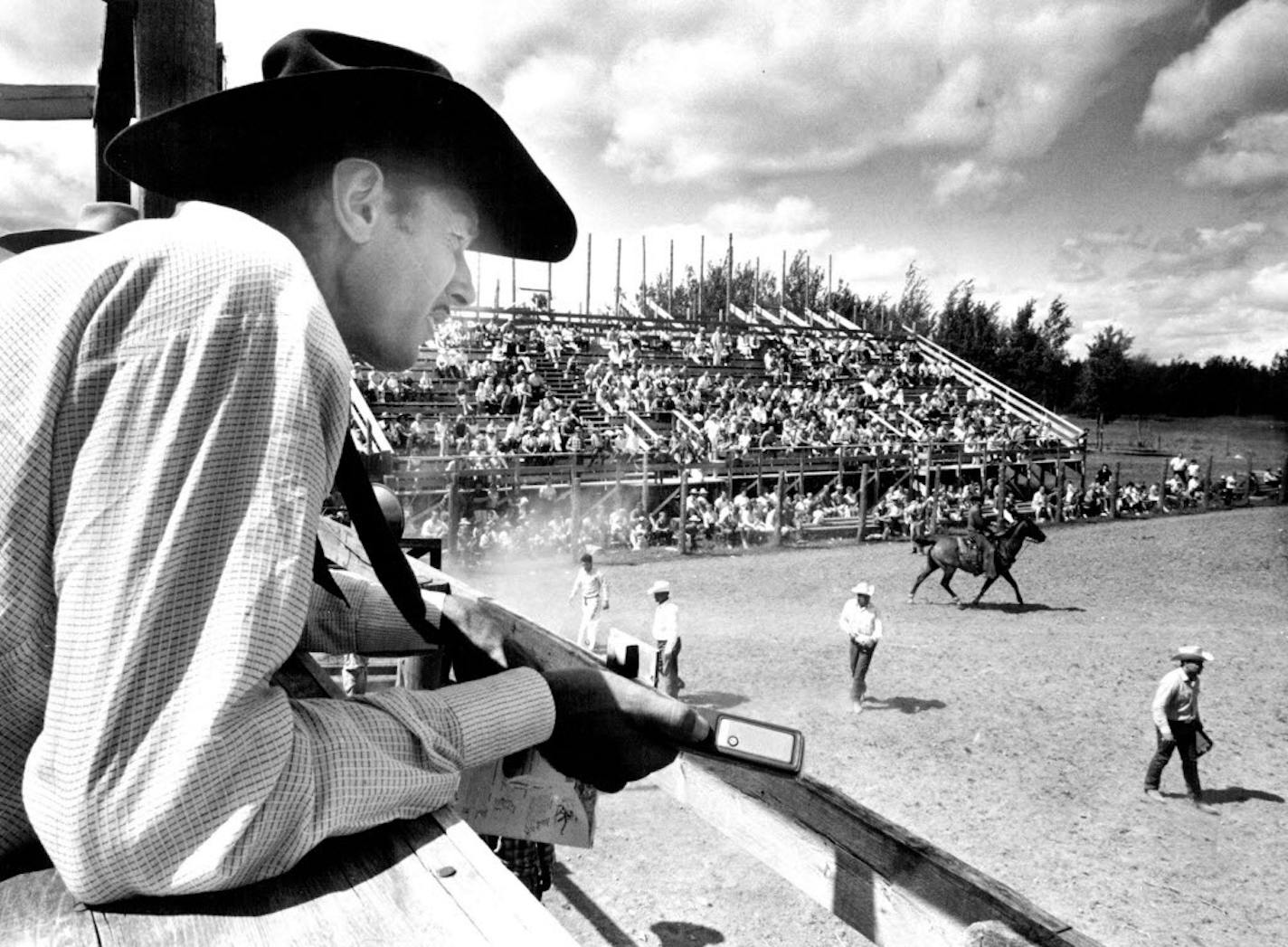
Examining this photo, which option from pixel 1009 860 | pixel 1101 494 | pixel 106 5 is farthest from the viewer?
pixel 1101 494

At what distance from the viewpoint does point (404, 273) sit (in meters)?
1.20

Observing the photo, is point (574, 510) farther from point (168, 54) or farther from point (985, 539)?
point (168, 54)

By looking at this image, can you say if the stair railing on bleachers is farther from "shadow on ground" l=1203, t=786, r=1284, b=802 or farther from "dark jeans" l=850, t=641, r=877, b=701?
"shadow on ground" l=1203, t=786, r=1284, b=802

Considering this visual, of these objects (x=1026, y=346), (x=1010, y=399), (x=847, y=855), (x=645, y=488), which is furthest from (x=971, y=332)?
(x=847, y=855)

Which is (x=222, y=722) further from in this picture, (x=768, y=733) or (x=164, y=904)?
(x=768, y=733)

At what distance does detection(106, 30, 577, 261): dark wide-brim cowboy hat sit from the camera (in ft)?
4.00

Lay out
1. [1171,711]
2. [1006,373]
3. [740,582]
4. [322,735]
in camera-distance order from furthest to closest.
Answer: [1006,373]
[740,582]
[1171,711]
[322,735]

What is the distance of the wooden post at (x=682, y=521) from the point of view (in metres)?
20.7

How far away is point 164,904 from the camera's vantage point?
833 millimetres

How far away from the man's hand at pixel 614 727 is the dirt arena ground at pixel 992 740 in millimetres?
4761

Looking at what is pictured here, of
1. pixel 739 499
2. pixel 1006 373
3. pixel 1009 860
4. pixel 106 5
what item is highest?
pixel 1006 373

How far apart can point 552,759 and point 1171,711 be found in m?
9.14

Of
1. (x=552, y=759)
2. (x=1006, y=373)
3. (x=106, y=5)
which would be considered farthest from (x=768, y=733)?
(x=1006, y=373)

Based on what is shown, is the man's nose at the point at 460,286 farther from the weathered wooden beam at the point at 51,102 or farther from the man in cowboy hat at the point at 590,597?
the man in cowboy hat at the point at 590,597
